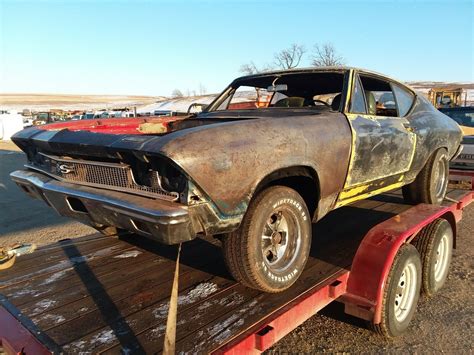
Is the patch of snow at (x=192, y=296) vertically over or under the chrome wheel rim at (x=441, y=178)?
under

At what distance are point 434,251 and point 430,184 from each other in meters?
1.07

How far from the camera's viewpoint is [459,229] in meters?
5.96

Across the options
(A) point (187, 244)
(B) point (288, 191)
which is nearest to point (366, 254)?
(B) point (288, 191)

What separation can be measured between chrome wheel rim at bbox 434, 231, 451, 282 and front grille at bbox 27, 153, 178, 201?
280cm

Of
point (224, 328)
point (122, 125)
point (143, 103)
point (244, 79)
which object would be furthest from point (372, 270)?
point (143, 103)

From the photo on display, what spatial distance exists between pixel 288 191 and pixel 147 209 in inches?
37.3

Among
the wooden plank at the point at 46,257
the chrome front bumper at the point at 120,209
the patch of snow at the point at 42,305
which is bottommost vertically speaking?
the wooden plank at the point at 46,257

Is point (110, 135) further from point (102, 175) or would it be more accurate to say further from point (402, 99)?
point (402, 99)

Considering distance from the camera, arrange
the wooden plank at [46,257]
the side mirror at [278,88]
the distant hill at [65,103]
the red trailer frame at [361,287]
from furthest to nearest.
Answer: the distant hill at [65,103]
the side mirror at [278,88]
the wooden plank at [46,257]
the red trailer frame at [361,287]

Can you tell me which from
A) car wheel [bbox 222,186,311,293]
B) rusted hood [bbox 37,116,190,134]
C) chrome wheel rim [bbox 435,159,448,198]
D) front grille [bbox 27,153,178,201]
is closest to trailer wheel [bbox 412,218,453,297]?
chrome wheel rim [bbox 435,159,448,198]

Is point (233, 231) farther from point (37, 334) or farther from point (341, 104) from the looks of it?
point (341, 104)

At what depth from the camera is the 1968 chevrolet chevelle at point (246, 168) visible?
213 centimetres

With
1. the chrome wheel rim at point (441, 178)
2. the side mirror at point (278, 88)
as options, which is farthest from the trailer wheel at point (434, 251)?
the side mirror at point (278, 88)

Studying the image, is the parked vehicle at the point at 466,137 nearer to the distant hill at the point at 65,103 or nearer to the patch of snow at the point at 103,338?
the patch of snow at the point at 103,338
